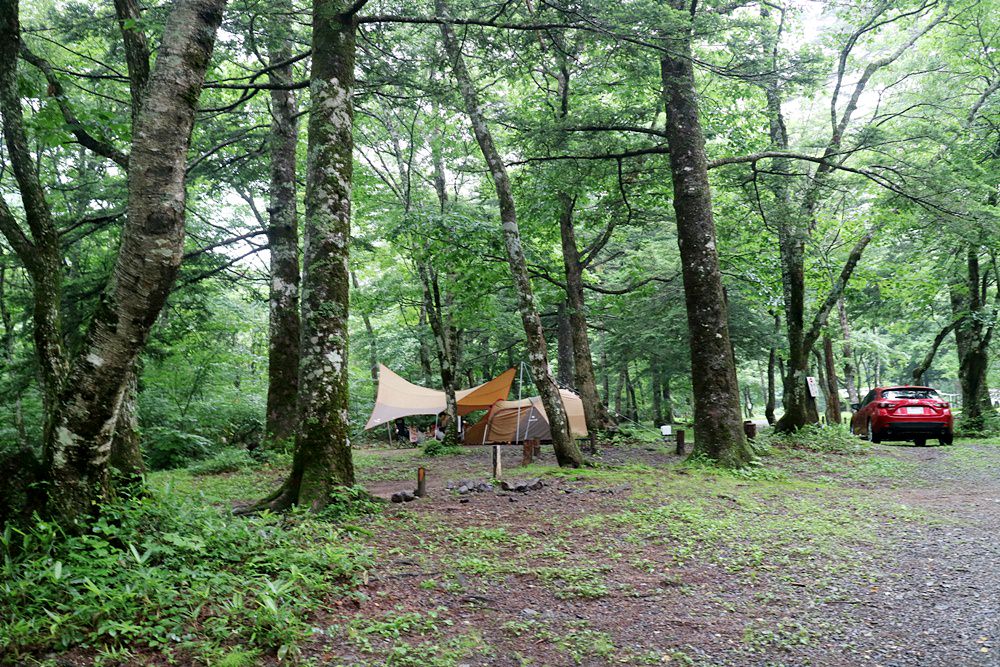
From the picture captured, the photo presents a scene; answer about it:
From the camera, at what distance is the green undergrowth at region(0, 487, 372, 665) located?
2598 millimetres

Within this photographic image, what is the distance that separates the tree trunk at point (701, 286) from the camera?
332 inches

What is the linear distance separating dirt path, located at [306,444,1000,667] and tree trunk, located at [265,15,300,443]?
4.65 meters

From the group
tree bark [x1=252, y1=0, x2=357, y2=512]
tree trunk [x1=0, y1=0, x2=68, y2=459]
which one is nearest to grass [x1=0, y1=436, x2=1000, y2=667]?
tree bark [x1=252, y1=0, x2=357, y2=512]

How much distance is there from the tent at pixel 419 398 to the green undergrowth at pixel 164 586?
11520mm

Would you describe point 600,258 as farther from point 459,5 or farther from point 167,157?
point 167,157

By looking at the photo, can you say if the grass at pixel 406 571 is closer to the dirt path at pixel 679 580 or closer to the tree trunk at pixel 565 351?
the dirt path at pixel 679 580

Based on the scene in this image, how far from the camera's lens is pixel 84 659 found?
8.16 feet

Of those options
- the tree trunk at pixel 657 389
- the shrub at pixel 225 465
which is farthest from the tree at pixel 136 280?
the tree trunk at pixel 657 389

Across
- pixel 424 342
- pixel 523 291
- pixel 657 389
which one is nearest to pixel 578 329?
pixel 523 291

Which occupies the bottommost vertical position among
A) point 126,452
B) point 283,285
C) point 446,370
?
point 126,452

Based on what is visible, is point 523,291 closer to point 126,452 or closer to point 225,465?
point 126,452

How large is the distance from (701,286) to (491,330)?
11629 mm

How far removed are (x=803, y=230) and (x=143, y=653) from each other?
38.4 feet

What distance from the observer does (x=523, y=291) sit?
8.34 metres
